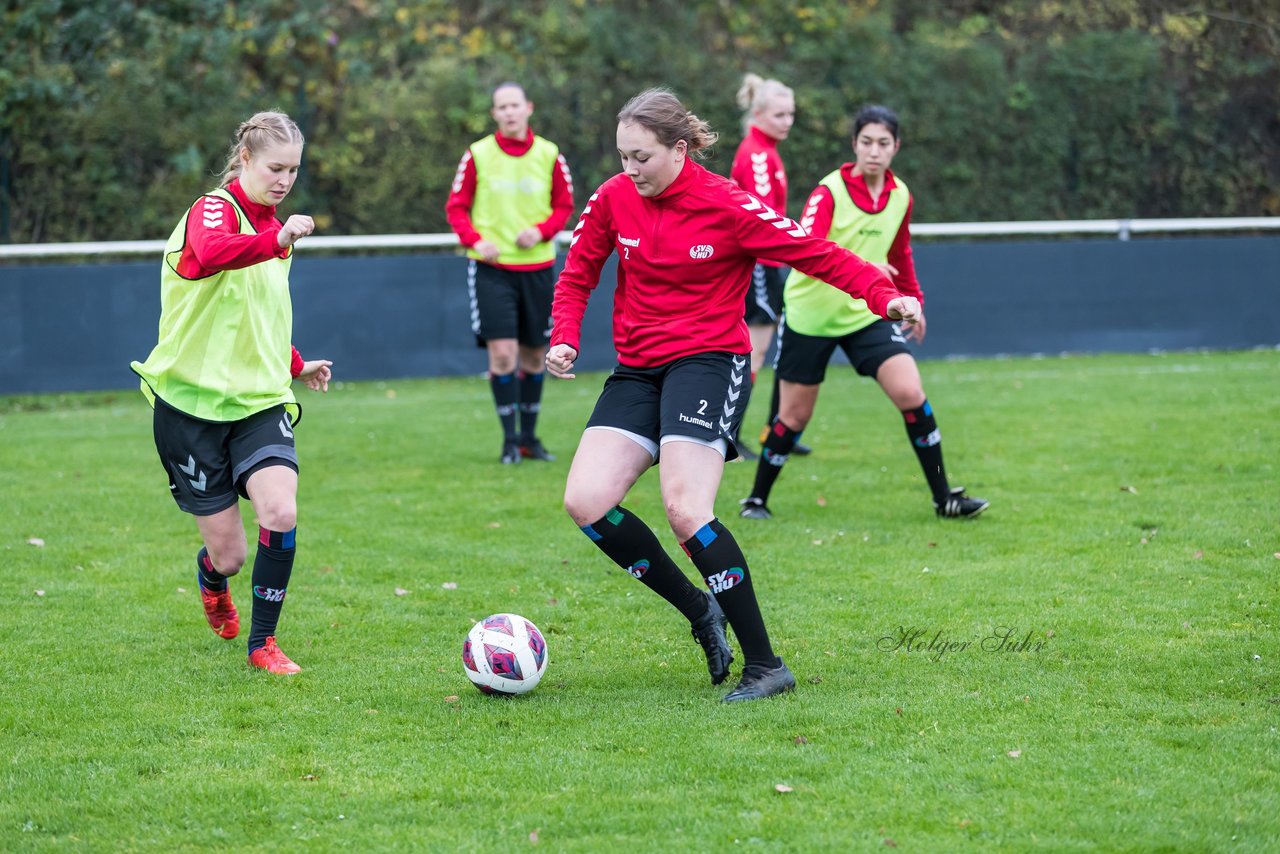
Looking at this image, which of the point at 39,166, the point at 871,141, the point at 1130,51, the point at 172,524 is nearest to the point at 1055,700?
the point at 871,141

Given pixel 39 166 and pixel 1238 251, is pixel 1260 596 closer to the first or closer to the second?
pixel 1238 251

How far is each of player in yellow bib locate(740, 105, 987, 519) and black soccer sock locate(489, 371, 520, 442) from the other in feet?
7.54

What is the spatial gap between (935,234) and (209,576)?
37.5ft

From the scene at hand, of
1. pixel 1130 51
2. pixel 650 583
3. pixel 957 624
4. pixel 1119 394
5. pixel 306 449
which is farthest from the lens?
pixel 1130 51

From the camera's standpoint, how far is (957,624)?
5.68m

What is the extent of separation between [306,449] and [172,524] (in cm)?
249

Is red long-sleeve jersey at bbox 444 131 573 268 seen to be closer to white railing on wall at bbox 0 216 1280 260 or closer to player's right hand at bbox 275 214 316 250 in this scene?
white railing on wall at bbox 0 216 1280 260

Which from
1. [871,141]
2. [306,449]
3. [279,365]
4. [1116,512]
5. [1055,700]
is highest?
[871,141]

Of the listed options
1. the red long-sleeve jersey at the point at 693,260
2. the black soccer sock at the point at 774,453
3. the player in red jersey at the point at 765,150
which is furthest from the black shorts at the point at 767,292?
the red long-sleeve jersey at the point at 693,260

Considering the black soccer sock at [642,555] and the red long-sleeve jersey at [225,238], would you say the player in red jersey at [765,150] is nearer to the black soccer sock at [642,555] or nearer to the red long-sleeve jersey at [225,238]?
the black soccer sock at [642,555]

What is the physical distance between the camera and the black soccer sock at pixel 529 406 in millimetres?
9867

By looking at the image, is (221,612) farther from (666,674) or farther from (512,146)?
(512,146)

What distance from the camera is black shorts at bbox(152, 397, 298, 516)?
5223 millimetres

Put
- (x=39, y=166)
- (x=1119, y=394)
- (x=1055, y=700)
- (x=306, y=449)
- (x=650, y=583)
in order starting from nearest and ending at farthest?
(x=1055, y=700) → (x=650, y=583) → (x=306, y=449) → (x=1119, y=394) → (x=39, y=166)
